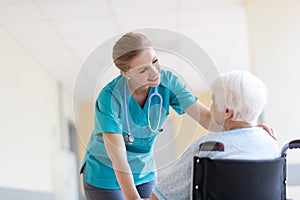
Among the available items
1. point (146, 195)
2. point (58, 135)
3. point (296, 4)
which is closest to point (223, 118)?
point (146, 195)

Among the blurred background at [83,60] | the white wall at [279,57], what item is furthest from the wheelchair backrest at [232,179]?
the white wall at [279,57]

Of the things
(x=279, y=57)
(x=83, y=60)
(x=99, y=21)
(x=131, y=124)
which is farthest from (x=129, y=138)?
(x=99, y=21)

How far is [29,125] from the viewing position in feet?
14.9

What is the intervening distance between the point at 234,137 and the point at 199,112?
1.04 feet

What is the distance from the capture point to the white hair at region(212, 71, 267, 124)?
133cm

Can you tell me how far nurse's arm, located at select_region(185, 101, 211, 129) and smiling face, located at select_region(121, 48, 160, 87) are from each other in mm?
221

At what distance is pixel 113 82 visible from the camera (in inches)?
59.5

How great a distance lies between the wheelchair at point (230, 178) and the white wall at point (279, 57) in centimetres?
176

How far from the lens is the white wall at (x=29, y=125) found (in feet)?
12.7

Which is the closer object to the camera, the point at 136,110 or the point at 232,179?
the point at 232,179

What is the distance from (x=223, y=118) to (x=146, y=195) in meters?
0.58

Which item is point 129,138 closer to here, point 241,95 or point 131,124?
point 131,124

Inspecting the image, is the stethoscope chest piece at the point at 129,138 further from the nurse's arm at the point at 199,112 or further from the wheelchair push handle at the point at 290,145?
the wheelchair push handle at the point at 290,145

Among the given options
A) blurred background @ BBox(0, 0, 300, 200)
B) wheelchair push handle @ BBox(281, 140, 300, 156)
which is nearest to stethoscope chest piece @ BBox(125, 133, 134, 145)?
blurred background @ BBox(0, 0, 300, 200)
